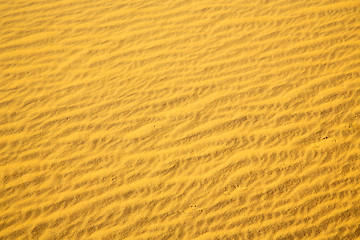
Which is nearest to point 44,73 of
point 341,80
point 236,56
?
point 236,56

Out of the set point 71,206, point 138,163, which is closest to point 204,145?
point 138,163

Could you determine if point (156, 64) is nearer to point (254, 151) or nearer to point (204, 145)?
point (204, 145)

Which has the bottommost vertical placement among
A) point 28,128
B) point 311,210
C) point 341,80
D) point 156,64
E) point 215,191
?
point 311,210

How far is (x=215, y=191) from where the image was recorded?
356cm

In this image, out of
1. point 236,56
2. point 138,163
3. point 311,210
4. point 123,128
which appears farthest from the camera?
point 236,56

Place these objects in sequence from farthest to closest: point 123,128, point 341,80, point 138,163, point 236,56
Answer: point 236,56 < point 341,80 < point 123,128 < point 138,163

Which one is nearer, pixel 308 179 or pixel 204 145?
pixel 308 179

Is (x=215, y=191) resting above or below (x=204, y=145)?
below

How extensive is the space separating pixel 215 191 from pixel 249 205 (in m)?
0.42

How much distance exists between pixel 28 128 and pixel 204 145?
237cm

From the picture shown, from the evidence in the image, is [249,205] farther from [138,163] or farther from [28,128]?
[28,128]

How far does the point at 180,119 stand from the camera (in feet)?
13.2

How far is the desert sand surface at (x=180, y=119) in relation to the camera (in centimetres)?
343

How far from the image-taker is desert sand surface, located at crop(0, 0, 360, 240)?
3.43 metres
